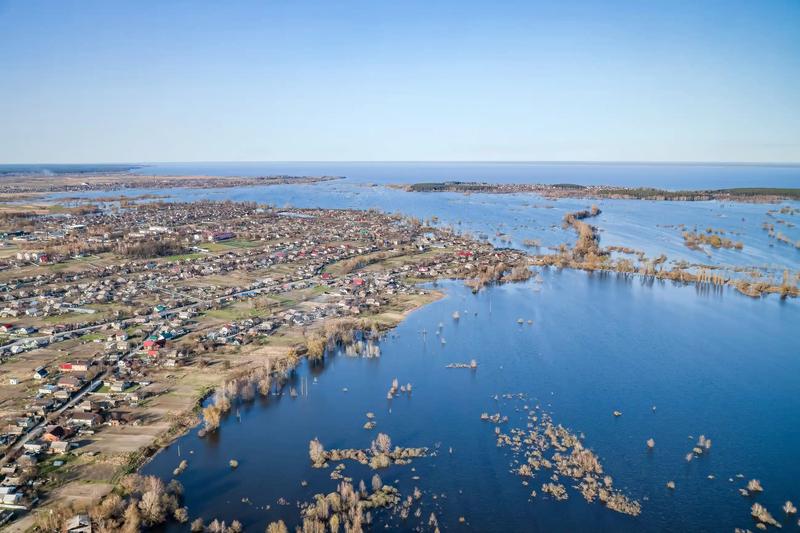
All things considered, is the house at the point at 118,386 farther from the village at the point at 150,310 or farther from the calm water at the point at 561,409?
the calm water at the point at 561,409

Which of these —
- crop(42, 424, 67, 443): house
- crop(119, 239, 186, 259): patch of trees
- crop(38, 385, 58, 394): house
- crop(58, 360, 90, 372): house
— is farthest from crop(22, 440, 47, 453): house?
crop(119, 239, 186, 259): patch of trees

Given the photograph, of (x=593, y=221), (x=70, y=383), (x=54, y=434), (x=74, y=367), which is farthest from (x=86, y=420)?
(x=593, y=221)

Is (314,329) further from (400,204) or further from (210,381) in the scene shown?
(400,204)

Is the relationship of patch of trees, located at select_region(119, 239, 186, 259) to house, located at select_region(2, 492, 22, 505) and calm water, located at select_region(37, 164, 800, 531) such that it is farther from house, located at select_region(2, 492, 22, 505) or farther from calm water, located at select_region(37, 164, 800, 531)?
house, located at select_region(2, 492, 22, 505)

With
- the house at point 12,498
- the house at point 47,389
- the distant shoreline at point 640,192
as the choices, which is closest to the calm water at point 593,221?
the distant shoreline at point 640,192

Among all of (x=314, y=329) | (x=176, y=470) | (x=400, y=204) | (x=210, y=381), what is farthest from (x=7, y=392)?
(x=400, y=204)

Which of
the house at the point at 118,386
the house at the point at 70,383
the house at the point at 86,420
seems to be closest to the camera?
the house at the point at 86,420

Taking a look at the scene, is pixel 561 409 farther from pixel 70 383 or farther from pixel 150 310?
pixel 150 310
